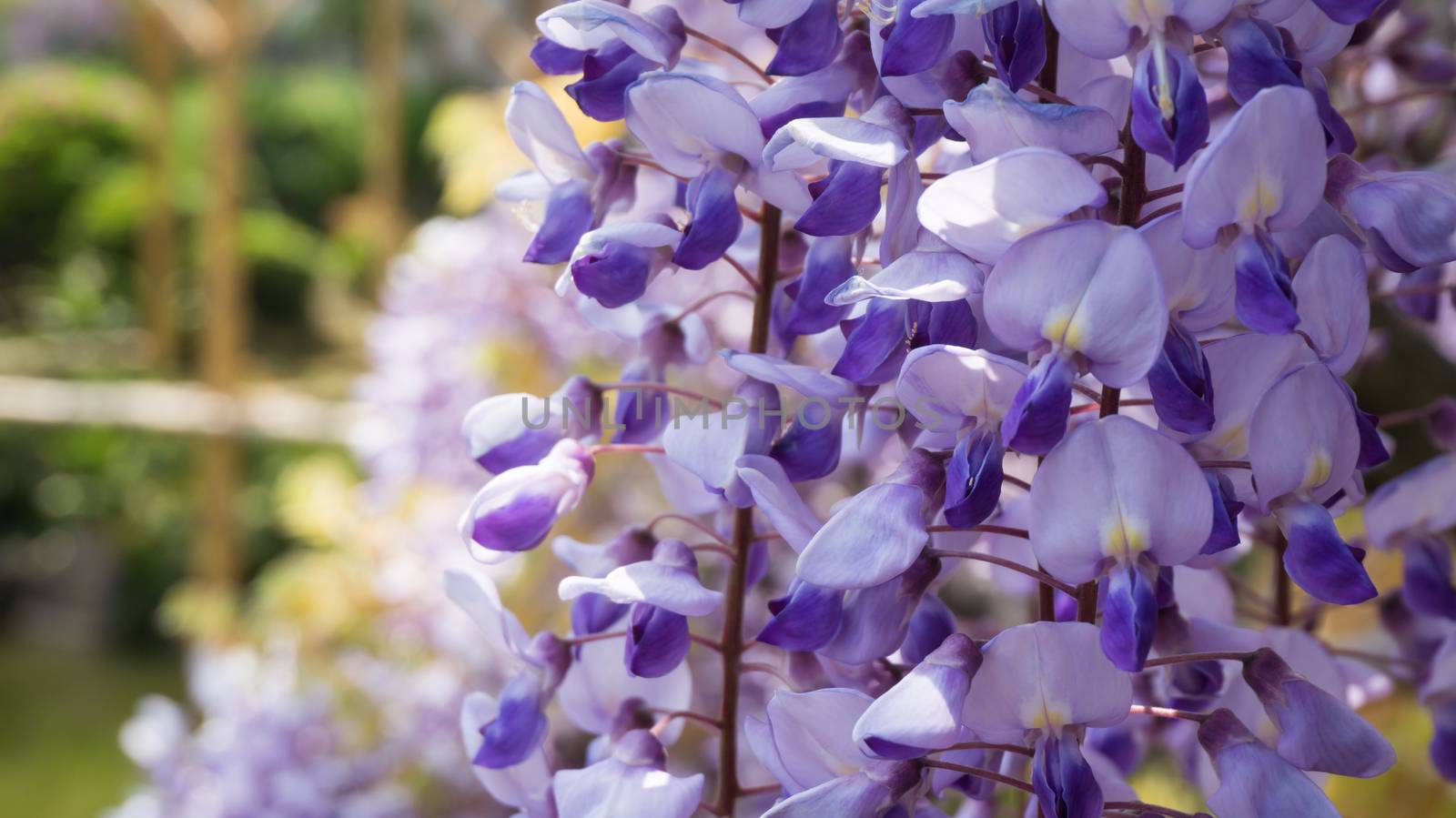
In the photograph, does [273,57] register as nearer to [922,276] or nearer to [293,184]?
[293,184]

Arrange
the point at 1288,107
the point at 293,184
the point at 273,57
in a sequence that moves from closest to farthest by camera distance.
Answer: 1. the point at 1288,107
2. the point at 293,184
3. the point at 273,57

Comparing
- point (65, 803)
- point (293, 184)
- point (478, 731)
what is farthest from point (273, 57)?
point (478, 731)

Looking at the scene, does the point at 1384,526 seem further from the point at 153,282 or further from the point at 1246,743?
the point at 153,282

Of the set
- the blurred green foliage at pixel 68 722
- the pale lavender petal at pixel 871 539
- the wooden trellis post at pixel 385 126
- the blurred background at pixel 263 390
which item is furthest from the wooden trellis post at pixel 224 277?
the pale lavender petal at pixel 871 539

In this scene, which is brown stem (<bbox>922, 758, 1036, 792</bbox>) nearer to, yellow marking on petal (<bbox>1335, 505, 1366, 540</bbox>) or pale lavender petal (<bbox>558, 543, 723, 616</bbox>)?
pale lavender petal (<bbox>558, 543, 723, 616</bbox>)

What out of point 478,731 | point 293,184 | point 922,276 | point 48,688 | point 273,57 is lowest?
point 48,688

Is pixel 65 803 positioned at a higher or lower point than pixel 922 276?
lower

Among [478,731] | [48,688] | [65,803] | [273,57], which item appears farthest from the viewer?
[273,57]

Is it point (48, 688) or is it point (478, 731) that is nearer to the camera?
point (478, 731)
